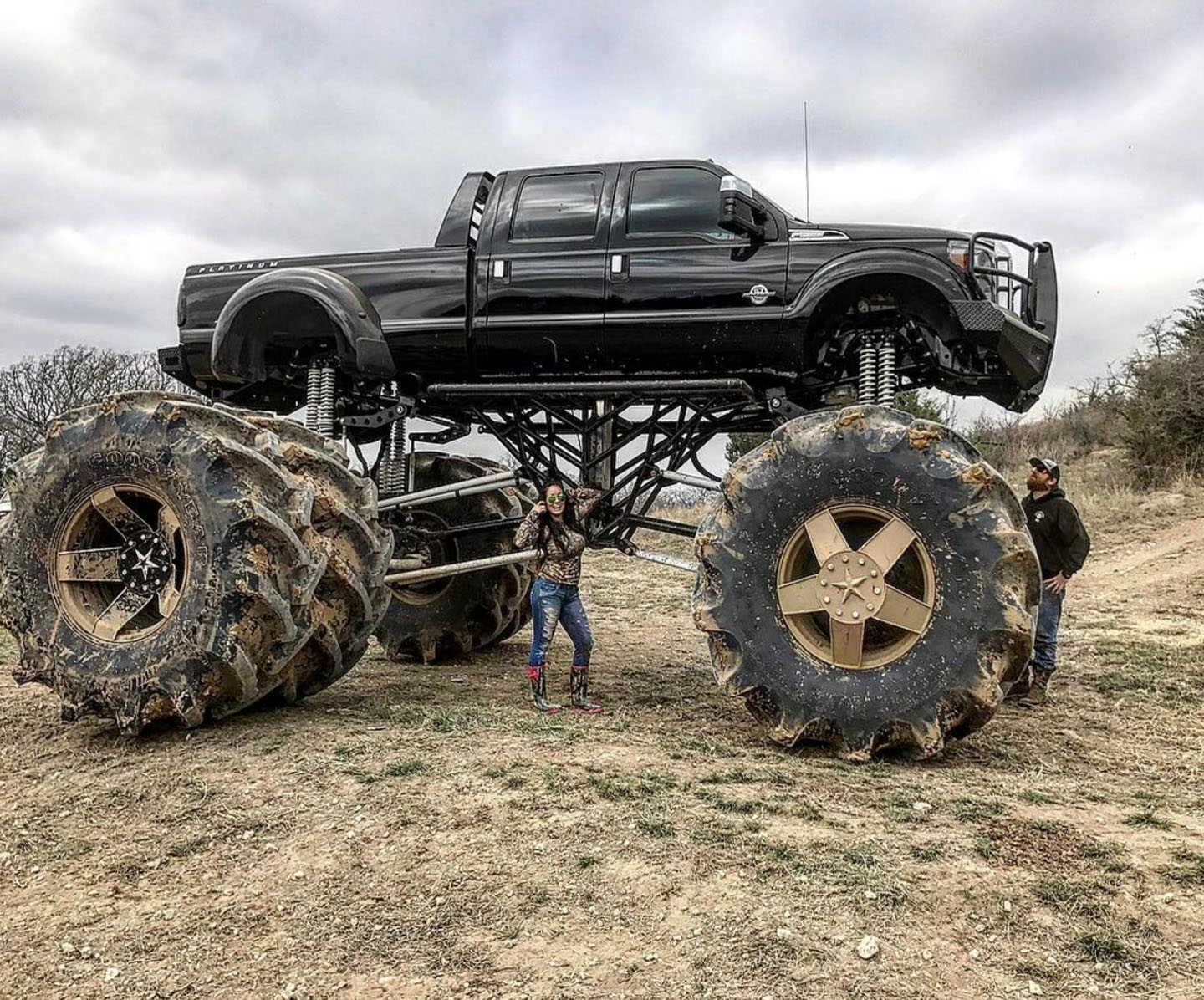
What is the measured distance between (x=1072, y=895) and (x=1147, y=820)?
1.00m

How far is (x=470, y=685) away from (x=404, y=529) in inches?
49.2

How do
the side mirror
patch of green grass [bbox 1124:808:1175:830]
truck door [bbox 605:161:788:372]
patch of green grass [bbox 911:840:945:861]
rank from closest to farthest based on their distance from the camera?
patch of green grass [bbox 911:840:945:861] → patch of green grass [bbox 1124:808:1175:830] → the side mirror → truck door [bbox 605:161:788:372]

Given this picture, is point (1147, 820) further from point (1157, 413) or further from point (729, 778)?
point (1157, 413)

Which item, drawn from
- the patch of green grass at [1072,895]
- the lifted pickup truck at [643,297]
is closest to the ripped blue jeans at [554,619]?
the lifted pickup truck at [643,297]

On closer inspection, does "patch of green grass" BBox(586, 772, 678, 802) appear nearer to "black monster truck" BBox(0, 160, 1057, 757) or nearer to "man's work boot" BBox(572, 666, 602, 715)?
"black monster truck" BBox(0, 160, 1057, 757)

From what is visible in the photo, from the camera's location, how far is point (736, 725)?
549 centimetres

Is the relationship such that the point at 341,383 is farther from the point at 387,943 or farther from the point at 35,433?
the point at 35,433

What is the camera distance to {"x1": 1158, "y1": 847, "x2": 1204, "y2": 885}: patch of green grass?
10.8 ft

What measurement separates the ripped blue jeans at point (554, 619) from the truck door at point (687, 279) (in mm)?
1482

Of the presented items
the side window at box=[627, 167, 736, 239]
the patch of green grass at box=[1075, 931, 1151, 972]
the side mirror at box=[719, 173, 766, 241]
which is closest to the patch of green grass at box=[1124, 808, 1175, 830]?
the patch of green grass at box=[1075, 931, 1151, 972]

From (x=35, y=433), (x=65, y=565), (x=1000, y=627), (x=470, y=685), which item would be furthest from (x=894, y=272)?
(x=35, y=433)

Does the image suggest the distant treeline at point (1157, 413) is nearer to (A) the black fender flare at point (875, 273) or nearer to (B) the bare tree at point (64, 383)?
(A) the black fender flare at point (875, 273)

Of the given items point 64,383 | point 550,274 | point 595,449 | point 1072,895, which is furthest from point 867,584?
point 64,383

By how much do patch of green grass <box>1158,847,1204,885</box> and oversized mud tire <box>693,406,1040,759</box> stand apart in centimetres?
109
